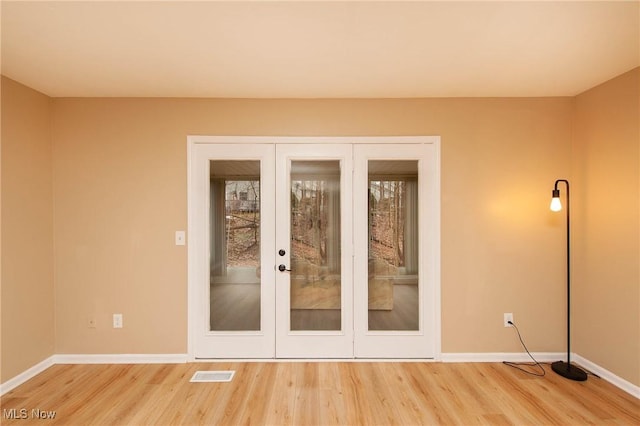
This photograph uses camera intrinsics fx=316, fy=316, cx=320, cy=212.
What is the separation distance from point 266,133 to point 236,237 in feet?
3.48

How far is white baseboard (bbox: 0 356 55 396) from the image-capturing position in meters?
2.54

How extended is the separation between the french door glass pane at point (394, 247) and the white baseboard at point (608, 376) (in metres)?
1.53

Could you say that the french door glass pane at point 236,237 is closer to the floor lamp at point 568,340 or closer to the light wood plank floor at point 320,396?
the light wood plank floor at point 320,396

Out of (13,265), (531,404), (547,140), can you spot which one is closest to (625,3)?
(547,140)

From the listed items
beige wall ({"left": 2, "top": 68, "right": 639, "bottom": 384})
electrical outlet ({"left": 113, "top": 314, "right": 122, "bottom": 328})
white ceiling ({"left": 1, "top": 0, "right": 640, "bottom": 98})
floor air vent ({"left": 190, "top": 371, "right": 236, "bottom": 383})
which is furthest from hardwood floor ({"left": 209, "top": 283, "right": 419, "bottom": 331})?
white ceiling ({"left": 1, "top": 0, "right": 640, "bottom": 98})

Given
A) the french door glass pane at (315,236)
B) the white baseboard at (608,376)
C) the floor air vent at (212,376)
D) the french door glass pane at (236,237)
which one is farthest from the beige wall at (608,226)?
the floor air vent at (212,376)

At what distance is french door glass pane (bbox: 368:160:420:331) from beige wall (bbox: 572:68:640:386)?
60.0 inches

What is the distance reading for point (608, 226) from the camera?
2721 mm

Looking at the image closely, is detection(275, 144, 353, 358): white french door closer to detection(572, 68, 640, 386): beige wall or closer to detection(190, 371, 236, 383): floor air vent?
detection(190, 371, 236, 383): floor air vent

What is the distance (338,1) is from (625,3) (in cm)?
158

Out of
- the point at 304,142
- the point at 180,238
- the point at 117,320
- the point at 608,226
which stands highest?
the point at 304,142

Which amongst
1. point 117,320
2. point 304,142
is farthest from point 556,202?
point 117,320

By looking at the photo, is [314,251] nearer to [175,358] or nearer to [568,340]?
[175,358]

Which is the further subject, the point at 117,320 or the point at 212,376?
the point at 117,320
